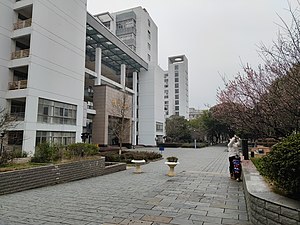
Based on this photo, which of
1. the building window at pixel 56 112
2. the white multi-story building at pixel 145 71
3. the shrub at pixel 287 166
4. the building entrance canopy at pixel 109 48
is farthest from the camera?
the white multi-story building at pixel 145 71

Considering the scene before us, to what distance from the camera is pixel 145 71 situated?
45.7 meters

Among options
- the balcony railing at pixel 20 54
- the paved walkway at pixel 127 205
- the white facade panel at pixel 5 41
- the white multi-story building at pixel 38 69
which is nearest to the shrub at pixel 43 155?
the paved walkway at pixel 127 205

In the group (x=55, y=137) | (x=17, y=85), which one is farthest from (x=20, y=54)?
(x=55, y=137)

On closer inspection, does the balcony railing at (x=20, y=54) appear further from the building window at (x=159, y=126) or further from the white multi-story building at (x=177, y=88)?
the white multi-story building at (x=177, y=88)

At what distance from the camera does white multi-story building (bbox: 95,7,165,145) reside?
1770 inches

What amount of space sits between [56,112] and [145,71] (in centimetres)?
2616

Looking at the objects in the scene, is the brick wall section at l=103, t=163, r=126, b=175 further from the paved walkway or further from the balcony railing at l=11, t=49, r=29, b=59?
the balcony railing at l=11, t=49, r=29, b=59

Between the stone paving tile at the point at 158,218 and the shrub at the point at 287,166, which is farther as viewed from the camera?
the stone paving tile at the point at 158,218

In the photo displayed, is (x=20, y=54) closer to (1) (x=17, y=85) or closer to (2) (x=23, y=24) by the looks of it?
(2) (x=23, y=24)

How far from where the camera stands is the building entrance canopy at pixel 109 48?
98.4 ft

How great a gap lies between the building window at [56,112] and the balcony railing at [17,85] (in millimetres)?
1739

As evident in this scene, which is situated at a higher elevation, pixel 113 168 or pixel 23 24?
pixel 23 24

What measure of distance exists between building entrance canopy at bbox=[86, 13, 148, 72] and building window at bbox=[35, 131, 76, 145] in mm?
13893

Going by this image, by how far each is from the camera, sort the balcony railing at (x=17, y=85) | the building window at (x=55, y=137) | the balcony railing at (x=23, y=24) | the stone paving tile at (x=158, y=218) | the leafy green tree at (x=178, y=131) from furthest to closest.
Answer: the leafy green tree at (x=178, y=131) < the balcony railing at (x=23, y=24) < the building window at (x=55, y=137) < the balcony railing at (x=17, y=85) < the stone paving tile at (x=158, y=218)
